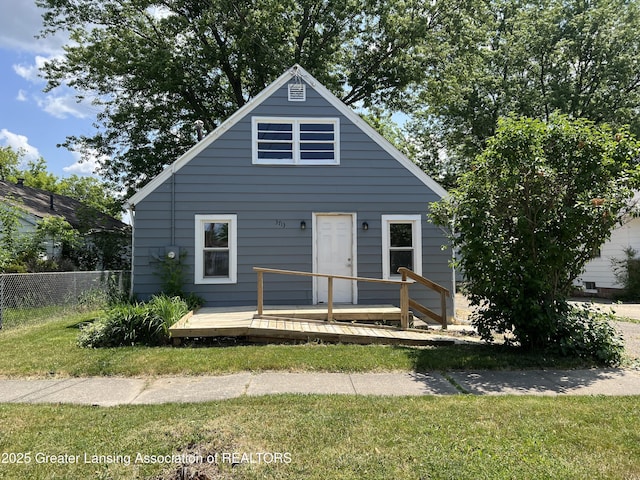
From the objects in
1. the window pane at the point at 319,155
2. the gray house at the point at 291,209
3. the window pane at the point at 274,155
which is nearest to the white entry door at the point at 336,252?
the gray house at the point at 291,209

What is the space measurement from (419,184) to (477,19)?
1374 cm

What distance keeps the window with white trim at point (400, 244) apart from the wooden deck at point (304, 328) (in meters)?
1.88

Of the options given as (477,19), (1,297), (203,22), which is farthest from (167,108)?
(477,19)

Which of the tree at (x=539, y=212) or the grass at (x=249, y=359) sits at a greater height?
the tree at (x=539, y=212)

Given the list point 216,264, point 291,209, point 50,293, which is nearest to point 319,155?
point 291,209

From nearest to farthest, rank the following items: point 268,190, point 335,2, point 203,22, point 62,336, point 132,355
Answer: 1. point 132,355
2. point 62,336
3. point 268,190
4. point 203,22
5. point 335,2

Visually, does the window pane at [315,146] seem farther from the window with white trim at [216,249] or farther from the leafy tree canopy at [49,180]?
the leafy tree canopy at [49,180]

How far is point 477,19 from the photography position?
1994 centimetres

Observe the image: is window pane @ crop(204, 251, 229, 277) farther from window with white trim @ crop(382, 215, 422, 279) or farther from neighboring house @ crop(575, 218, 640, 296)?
neighboring house @ crop(575, 218, 640, 296)

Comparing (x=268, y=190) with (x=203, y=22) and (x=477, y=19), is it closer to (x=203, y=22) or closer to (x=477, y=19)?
(x=203, y=22)

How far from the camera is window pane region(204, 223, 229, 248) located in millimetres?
10258

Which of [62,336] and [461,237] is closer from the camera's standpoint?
[461,237]

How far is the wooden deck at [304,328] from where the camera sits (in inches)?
288

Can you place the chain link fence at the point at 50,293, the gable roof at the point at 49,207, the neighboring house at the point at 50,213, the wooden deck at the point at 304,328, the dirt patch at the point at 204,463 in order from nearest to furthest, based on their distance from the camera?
the dirt patch at the point at 204,463
the wooden deck at the point at 304,328
the chain link fence at the point at 50,293
the neighboring house at the point at 50,213
the gable roof at the point at 49,207
